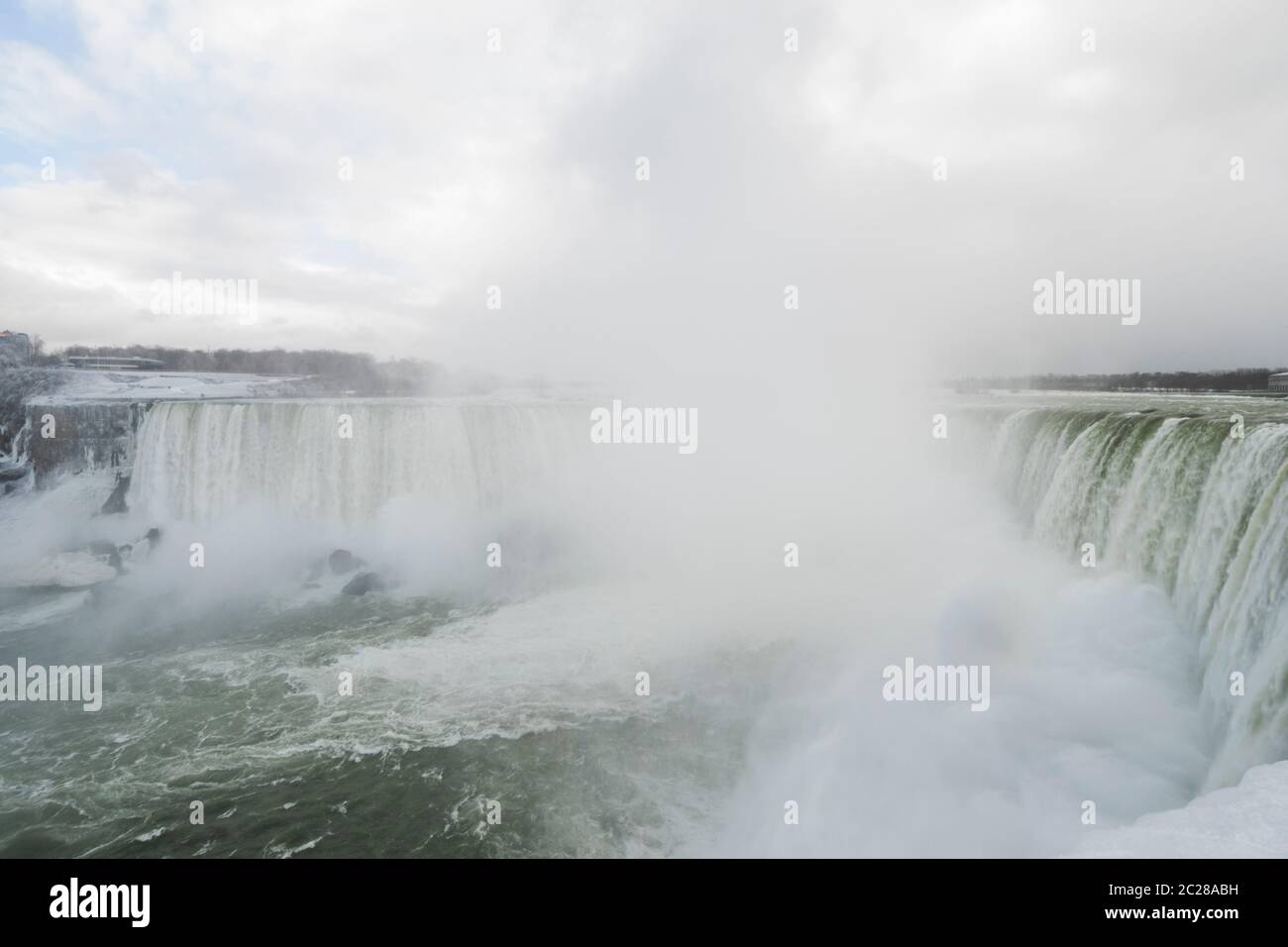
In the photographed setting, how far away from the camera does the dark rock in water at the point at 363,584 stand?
2014 centimetres

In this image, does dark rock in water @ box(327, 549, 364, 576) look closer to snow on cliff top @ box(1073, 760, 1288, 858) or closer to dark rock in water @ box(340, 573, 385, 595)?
dark rock in water @ box(340, 573, 385, 595)

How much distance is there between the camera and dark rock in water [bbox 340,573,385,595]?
20141 mm

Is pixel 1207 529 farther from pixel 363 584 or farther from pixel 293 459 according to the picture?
pixel 293 459

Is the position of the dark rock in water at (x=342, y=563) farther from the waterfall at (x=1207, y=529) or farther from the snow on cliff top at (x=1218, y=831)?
the snow on cliff top at (x=1218, y=831)

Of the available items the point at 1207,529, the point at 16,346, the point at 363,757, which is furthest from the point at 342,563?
the point at 16,346

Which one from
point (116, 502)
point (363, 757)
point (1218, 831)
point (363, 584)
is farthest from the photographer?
point (116, 502)

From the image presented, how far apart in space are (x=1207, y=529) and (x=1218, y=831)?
24.7ft

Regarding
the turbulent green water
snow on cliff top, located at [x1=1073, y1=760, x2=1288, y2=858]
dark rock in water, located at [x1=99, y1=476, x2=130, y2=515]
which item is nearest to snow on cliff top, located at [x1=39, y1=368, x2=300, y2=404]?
dark rock in water, located at [x1=99, y1=476, x2=130, y2=515]

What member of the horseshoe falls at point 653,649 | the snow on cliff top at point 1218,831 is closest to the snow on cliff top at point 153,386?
the horseshoe falls at point 653,649

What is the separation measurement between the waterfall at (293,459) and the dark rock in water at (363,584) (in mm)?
5508

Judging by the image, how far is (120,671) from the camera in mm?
14891

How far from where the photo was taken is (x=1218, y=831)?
4328mm

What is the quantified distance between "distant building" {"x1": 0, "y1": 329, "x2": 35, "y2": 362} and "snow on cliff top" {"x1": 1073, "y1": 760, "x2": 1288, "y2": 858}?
164 ft
